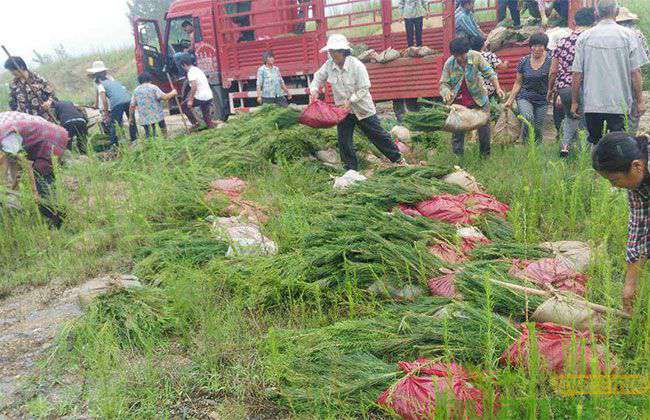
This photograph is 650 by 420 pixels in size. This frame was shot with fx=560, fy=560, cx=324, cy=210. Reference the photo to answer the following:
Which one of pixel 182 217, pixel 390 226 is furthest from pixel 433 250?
pixel 182 217

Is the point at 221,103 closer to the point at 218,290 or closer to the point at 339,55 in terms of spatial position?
the point at 339,55

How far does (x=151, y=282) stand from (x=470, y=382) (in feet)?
8.22

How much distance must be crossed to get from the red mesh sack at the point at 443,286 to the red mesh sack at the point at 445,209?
36.7 inches

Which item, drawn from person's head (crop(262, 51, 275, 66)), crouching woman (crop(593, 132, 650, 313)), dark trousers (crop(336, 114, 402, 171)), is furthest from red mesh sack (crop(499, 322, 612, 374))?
person's head (crop(262, 51, 275, 66))

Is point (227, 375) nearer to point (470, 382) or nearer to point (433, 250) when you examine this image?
point (470, 382)

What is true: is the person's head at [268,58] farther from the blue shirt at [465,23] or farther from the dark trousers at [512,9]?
the dark trousers at [512,9]

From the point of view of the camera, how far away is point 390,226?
3707mm

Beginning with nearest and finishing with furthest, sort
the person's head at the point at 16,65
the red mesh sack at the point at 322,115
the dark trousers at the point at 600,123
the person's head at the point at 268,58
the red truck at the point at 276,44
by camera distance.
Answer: the dark trousers at the point at 600,123, the red mesh sack at the point at 322,115, the person's head at the point at 16,65, the red truck at the point at 276,44, the person's head at the point at 268,58

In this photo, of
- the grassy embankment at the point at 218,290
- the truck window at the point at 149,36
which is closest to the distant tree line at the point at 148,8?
the truck window at the point at 149,36

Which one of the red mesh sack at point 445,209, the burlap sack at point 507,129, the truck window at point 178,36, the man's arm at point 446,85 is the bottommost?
the red mesh sack at point 445,209

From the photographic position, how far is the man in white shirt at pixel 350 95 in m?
5.80

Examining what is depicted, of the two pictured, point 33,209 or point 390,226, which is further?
point 33,209

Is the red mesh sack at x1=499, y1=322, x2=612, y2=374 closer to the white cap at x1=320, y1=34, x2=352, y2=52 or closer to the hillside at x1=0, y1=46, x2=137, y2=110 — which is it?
the white cap at x1=320, y1=34, x2=352, y2=52

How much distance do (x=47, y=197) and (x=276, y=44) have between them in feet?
19.3
